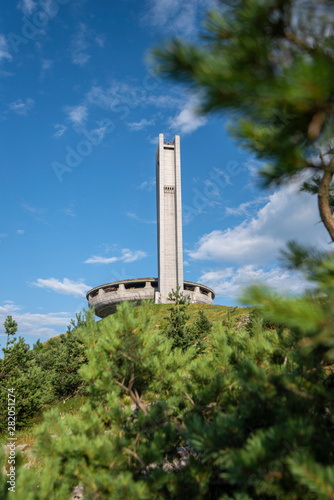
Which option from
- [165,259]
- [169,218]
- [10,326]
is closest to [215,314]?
[165,259]

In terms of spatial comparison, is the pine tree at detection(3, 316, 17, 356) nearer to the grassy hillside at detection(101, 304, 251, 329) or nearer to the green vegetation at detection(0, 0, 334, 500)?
the green vegetation at detection(0, 0, 334, 500)

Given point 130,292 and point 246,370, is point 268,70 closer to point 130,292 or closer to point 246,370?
point 246,370

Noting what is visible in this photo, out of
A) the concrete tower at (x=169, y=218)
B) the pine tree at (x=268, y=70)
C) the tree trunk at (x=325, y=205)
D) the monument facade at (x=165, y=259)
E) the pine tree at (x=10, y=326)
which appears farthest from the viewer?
the monument facade at (x=165, y=259)

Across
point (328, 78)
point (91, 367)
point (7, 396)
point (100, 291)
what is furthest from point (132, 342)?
point (100, 291)

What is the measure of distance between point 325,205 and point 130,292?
1788 inches

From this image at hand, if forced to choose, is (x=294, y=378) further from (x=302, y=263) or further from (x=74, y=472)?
(x=74, y=472)

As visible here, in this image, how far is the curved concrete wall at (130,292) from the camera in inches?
1820

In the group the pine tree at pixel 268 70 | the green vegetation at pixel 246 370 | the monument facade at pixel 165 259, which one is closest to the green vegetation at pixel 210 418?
the green vegetation at pixel 246 370

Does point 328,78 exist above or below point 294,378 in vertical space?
above

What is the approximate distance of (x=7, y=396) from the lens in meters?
8.27

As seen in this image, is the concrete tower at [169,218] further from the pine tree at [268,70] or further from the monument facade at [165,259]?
the pine tree at [268,70]

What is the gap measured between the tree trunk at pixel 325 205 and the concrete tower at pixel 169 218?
4029 centimetres

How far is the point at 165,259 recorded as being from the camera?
4400cm

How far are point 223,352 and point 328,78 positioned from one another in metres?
2.87
